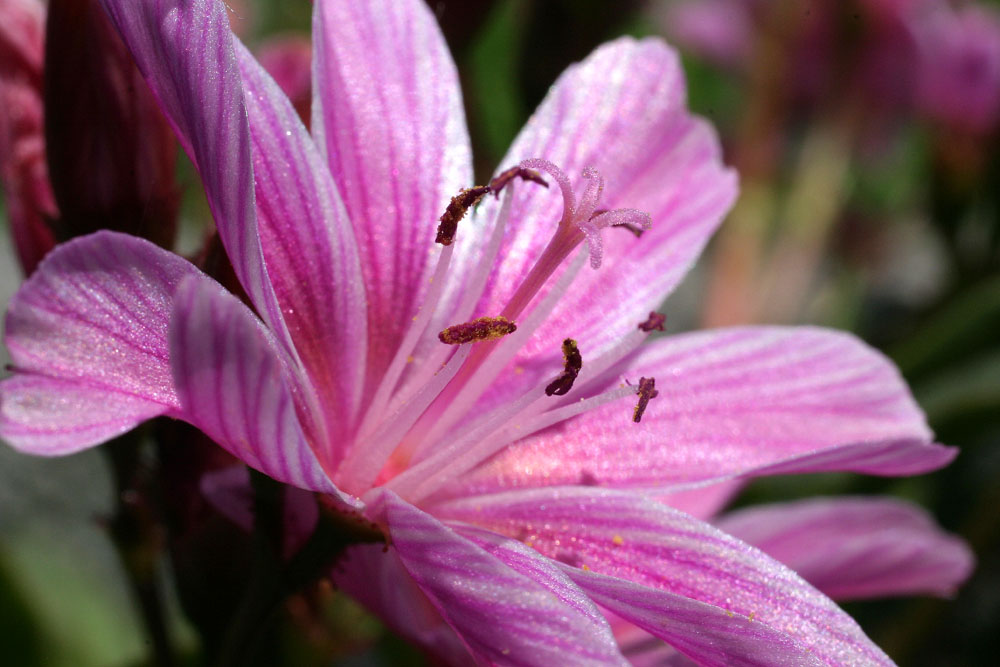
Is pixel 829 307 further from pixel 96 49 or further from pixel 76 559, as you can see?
pixel 96 49

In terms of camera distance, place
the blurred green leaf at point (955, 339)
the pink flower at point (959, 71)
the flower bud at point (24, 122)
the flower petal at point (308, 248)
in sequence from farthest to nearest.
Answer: the pink flower at point (959, 71)
the blurred green leaf at point (955, 339)
the flower bud at point (24, 122)
the flower petal at point (308, 248)

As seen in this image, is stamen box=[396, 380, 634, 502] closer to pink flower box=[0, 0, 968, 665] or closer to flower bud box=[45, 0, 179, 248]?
pink flower box=[0, 0, 968, 665]

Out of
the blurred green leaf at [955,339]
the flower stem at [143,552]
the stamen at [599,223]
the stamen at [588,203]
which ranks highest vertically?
the stamen at [588,203]

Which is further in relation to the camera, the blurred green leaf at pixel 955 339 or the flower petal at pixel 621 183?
the blurred green leaf at pixel 955 339

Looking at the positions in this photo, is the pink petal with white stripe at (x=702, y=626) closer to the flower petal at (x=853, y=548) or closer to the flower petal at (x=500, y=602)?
the flower petal at (x=500, y=602)

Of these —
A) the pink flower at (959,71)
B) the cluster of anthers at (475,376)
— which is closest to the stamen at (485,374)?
the cluster of anthers at (475,376)

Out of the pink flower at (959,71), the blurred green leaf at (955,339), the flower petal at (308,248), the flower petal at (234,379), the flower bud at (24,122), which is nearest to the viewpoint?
the flower petal at (234,379)

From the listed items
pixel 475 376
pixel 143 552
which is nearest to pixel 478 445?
pixel 475 376

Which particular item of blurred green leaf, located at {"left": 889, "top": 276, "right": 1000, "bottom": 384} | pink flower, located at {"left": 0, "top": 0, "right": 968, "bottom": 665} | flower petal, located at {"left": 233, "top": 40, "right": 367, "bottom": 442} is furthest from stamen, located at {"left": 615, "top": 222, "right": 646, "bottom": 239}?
blurred green leaf, located at {"left": 889, "top": 276, "right": 1000, "bottom": 384}

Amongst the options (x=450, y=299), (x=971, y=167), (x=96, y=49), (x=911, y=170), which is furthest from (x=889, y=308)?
(x=96, y=49)
